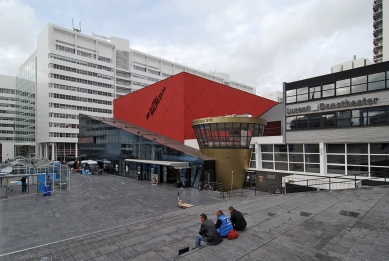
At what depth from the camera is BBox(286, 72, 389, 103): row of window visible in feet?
68.9

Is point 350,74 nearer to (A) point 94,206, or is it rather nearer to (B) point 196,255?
(B) point 196,255

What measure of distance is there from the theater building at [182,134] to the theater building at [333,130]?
3.31 meters

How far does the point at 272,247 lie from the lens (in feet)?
25.0

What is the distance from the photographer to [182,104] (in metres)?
31.8

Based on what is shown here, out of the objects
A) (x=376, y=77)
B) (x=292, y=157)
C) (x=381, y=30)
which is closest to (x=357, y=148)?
(x=292, y=157)

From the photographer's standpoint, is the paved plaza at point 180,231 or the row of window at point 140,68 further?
the row of window at point 140,68

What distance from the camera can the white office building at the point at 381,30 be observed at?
195 ft

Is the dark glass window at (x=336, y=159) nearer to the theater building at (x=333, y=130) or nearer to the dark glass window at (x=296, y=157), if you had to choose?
the theater building at (x=333, y=130)

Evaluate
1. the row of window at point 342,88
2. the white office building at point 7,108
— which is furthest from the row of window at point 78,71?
the row of window at point 342,88

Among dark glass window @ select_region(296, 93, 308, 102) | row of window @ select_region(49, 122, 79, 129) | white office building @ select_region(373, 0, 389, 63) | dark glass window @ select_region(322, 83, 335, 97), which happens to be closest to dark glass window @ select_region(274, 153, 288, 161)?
dark glass window @ select_region(296, 93, 308, 102)

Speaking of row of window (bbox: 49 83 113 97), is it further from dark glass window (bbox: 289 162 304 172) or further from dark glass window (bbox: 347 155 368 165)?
dark glass window (bbox: 347 155 368 165)

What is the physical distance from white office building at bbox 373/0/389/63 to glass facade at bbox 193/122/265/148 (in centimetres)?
5487

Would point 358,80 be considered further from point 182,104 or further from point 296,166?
point 182,104

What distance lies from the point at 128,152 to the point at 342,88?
27.5 metres
